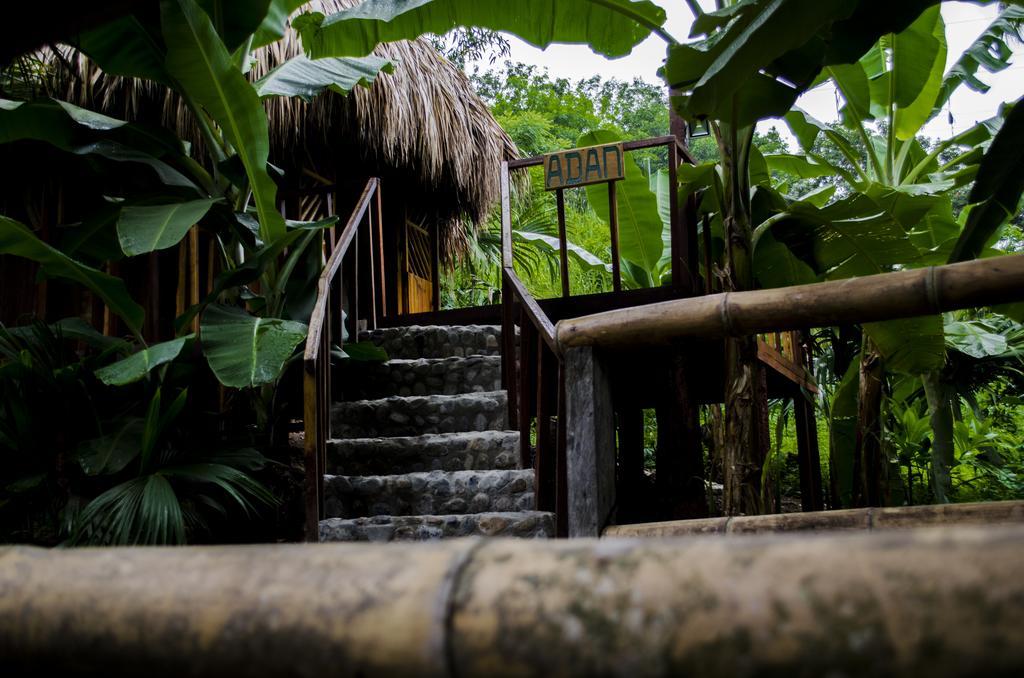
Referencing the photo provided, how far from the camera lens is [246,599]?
75 cm

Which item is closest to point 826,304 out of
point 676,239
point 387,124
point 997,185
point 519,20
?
point 997,185

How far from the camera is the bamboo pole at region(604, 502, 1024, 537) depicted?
6.30 ft

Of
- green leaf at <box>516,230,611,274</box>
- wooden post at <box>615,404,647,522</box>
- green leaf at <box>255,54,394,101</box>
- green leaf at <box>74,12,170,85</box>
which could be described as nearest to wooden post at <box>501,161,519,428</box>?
wooden post at <box>615,404,647,522</box>

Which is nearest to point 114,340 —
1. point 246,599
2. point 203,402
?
point 203,402

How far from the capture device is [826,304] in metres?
2.00

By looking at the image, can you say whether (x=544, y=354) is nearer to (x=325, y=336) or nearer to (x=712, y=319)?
(x=325, y=336)

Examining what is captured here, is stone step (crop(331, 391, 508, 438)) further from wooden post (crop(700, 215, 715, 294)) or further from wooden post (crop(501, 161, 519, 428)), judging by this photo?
wooden post (crop(700, 215, 715, 294))

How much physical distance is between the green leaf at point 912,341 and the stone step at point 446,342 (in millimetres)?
2342

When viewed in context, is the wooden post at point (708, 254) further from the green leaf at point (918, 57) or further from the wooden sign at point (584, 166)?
the green leaf at point (918, 57)

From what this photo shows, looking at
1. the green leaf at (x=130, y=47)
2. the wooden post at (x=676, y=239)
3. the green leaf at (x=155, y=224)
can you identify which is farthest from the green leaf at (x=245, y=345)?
the wooden post at (x=676, y=239)

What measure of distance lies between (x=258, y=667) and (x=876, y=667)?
1.56 feet

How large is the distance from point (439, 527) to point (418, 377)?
177cm

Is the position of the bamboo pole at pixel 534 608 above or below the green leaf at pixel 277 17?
below

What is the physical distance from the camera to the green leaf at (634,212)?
5881mm
